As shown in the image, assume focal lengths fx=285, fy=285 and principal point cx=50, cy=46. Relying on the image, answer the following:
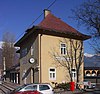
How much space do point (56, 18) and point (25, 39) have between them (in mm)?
5685

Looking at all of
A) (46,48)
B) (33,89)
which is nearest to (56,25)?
(46,48)

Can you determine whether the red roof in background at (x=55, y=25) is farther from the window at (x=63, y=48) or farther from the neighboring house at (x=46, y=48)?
the window at (x=63, y=48)

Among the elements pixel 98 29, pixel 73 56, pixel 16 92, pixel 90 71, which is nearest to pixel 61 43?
pixel 73 56

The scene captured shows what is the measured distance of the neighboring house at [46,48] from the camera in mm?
35219

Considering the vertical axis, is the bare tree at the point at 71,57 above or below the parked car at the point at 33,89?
above

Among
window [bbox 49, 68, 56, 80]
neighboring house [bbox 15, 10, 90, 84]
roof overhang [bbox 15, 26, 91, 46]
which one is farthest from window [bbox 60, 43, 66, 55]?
window [bbox 49, 68, 56, 80]

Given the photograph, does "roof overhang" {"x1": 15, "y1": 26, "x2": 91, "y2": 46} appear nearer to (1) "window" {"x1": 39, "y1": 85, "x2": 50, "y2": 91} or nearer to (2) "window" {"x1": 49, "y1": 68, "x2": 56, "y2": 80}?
(2) "window" {"x1": 49, "y1": 68, "x2": 56, "y2": 80}

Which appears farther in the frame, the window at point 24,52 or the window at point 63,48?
the window at point 24,52

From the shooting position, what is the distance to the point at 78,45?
1547 inches

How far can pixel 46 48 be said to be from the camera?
3591cm

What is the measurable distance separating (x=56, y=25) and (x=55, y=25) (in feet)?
0.77

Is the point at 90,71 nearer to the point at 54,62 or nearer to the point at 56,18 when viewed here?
the point at 56,18

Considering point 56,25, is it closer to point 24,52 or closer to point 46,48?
point 46,48

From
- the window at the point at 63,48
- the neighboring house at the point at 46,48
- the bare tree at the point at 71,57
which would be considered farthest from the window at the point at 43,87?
the window at the point at 63,48
